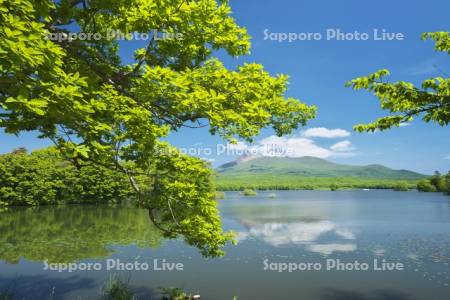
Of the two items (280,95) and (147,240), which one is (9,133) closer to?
(280,95)

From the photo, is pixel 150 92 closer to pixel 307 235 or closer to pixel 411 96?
pixel 411 96

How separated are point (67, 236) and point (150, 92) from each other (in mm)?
39409

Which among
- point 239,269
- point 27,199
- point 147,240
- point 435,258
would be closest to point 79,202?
point 27,199

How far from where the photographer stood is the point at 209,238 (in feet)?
45.2

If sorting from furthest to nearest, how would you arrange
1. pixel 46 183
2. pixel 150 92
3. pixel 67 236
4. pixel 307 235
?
pixel 46 183 < pixel 307 235 < pixel 67 236 < pixel 150 92

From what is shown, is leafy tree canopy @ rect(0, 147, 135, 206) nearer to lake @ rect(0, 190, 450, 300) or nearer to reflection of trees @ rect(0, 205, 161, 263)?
reflection of trees @ rect(0, 205, 161, 263)

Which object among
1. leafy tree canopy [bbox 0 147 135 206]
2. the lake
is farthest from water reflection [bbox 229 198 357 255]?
leafy tree canopy [bbox 0 147 135 206]

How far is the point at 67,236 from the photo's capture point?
44156 mm

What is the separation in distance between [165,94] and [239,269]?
69.5ft

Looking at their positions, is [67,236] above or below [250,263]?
above

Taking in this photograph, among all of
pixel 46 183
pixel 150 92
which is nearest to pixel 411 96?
pixel 150 92

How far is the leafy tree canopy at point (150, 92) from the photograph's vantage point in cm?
745

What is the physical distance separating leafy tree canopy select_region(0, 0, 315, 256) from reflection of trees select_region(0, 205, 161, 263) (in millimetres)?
22602

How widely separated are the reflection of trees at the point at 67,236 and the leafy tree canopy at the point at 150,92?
22602mm
